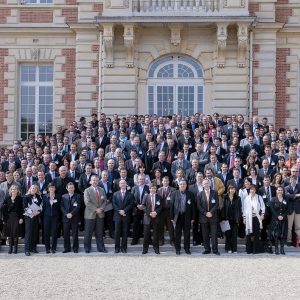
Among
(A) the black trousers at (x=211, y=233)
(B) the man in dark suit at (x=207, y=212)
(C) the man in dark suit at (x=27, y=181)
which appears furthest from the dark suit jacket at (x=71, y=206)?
(A) the black trousers at (x=211, y=233)

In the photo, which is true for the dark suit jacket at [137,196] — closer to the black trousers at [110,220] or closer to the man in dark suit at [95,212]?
the black trousers at [110,220]

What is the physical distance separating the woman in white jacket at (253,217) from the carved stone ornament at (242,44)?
8.01 meters

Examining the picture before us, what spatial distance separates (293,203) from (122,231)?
3710mm

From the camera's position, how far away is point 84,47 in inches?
842

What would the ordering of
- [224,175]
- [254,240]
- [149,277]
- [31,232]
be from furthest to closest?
1. [224,175]
2. [31,232]
3. [254,240]
4. [149,277]

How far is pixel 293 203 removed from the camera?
13945 millimetres

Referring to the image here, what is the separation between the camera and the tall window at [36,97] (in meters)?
22.1

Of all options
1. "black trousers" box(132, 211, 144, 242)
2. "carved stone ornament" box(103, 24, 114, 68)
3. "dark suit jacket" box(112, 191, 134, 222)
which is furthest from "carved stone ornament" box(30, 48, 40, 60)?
"black trousers" box(132, 211, 144, 242)

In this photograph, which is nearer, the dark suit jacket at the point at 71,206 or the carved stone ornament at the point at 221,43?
the dark suit jacket at the point at 71,206

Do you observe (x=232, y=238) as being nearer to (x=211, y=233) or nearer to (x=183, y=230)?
(x=211, y=233)

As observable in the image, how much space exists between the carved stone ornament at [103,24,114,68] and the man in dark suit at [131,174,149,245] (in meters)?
7.76

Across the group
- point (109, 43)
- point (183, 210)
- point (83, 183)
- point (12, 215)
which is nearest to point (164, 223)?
point (183, 210)

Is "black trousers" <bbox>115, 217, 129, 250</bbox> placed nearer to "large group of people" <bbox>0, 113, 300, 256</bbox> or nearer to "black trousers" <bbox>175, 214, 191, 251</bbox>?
"large group of people" <bbox>0, 113, 300, 256</bbox>

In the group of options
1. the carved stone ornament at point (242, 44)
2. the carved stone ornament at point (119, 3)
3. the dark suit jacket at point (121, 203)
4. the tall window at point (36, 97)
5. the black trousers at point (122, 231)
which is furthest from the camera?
the tall window at point (36, 97)
